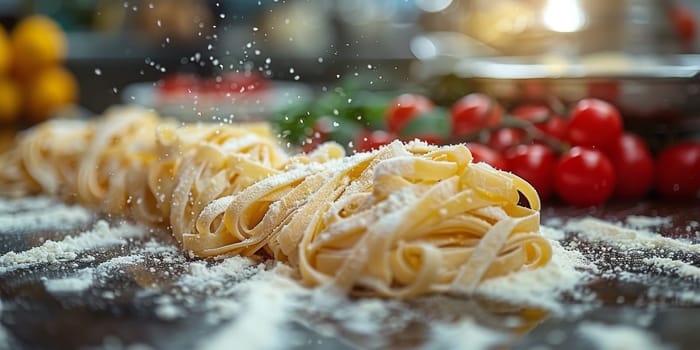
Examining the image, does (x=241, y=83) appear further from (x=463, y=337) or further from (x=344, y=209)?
(x=463, y=337)

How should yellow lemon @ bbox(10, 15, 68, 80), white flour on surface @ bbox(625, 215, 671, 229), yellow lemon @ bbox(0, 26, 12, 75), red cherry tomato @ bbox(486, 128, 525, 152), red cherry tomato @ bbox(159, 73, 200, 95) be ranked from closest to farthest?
white flour on surface @ bbox(625, 215, 671, 229), red cherry tomato @ bbox(486, 128, 525, 152), red cherry tomato @ bbox(159, 73, 200, 95), yellow lemon @ bbox(0, 26, 12, 75), yellow lemon @ bbox(10, 15, 68, 80)

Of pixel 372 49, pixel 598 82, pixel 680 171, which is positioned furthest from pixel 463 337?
pixel 372 49

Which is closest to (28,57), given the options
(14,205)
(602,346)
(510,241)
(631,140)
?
(14,205)

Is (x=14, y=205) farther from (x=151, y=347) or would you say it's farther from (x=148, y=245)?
(x=151, y=347)

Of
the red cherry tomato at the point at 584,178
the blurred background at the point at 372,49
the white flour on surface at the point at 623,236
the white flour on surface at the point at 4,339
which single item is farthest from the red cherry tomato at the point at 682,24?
the white flour on surface at the point at 4,339

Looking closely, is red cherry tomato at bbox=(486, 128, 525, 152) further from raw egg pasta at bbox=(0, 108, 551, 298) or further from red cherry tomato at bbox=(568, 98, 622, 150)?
raw egg pasta at bbox=(0, 108, 551, 298)

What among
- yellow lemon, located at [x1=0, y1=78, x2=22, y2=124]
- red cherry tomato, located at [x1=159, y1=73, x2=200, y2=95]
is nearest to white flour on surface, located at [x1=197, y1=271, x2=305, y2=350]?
red cherry tomato, located at [x1=159, y1=73, x2=200, y2=95]
